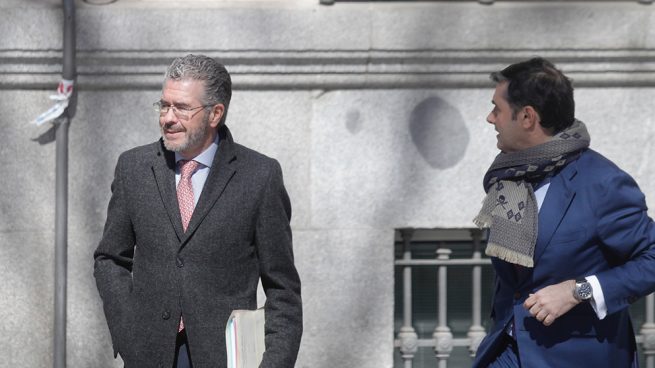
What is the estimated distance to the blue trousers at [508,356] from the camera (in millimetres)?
4988

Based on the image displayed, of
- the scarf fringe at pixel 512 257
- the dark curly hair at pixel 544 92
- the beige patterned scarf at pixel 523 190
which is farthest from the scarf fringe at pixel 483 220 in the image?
the dark curly hair at pixel 544 92

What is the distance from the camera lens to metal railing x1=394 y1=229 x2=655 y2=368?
24.2 feet

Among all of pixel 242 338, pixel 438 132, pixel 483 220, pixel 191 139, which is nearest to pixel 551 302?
pixel 483 220

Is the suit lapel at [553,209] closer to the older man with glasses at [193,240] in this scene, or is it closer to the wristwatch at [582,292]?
the wristwatch at [582,292]

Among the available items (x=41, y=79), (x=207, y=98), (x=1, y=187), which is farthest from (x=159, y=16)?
(x=207, y=98)

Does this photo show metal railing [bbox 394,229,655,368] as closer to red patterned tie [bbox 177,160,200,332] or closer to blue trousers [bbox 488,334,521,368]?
blue trousers [bbox 488,334,521,368]

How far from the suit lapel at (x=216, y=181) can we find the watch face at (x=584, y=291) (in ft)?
3.81

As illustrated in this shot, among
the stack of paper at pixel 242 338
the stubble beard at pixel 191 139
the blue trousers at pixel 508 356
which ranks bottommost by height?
the blue trousers at pixel 508 356

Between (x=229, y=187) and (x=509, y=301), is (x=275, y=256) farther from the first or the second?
(x=509, y=301)

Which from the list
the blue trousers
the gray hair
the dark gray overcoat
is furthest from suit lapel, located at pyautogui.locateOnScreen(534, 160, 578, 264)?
the gray hair

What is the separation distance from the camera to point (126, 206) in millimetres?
4754

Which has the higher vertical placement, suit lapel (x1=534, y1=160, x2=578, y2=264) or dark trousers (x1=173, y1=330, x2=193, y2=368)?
suit lapel (x1=534, y1=160, x2=578, y2=264)

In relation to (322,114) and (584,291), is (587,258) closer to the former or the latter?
(584,291)

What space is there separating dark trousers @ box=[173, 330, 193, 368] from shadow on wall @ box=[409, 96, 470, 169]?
9.06 ft
